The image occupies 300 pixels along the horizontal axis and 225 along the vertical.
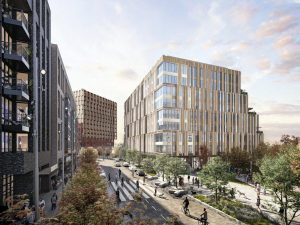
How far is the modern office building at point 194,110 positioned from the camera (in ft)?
285

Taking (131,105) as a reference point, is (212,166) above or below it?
below

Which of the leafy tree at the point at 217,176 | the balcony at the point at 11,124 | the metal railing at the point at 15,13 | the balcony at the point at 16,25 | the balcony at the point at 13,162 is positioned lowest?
the leafy tree at the point at 217,176

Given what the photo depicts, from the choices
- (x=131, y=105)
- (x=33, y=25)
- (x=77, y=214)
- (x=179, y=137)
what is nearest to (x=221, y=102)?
(x=179, y=137)

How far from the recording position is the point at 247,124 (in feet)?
335

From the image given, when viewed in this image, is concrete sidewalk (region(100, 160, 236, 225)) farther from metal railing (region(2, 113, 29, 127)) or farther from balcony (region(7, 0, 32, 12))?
balcony (region(7, 0, 32, 12))

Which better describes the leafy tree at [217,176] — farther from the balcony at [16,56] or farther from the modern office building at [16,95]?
the balcony at [16,56]

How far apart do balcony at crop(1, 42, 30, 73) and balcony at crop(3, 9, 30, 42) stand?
2.62ft

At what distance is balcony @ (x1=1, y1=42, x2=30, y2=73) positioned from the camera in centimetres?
2283

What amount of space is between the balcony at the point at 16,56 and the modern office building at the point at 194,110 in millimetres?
61274

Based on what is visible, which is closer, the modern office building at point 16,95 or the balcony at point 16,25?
the modern office building at point 16,95

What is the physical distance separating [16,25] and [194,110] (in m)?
72.1

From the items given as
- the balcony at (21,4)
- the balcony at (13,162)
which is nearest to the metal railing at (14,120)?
the balcony at (13,162)

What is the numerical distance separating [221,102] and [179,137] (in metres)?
20.8

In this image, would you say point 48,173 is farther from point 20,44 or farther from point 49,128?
point 20,44
